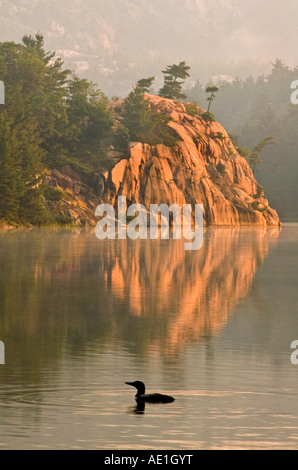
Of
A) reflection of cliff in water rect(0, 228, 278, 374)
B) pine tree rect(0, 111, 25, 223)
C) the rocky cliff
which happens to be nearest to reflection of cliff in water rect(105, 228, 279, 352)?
reflection of cliff in water rect(0, 228, 278, 374)

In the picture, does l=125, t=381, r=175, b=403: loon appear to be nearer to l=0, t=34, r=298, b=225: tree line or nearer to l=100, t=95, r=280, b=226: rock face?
l=0, t=34, r=298, b=225: tree line

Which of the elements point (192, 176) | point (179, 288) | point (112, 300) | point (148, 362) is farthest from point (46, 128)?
point (148, 362)

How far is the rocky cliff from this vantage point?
12531 cm

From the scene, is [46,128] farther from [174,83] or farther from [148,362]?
[148,362]

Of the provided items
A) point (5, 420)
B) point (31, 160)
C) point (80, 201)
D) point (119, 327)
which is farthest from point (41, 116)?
point (5, 420)

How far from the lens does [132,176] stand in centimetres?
13238

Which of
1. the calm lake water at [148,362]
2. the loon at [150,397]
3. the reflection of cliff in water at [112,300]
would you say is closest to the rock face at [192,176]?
the reflection of cliff in water at [112,300]

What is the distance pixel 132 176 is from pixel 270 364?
11689cm

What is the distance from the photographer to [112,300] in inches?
1062

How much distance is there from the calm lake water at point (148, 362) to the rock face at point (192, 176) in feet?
318

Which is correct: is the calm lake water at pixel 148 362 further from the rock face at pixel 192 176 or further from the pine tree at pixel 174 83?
the pine tree at pixel 174 83

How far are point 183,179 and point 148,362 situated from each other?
128521 mm
